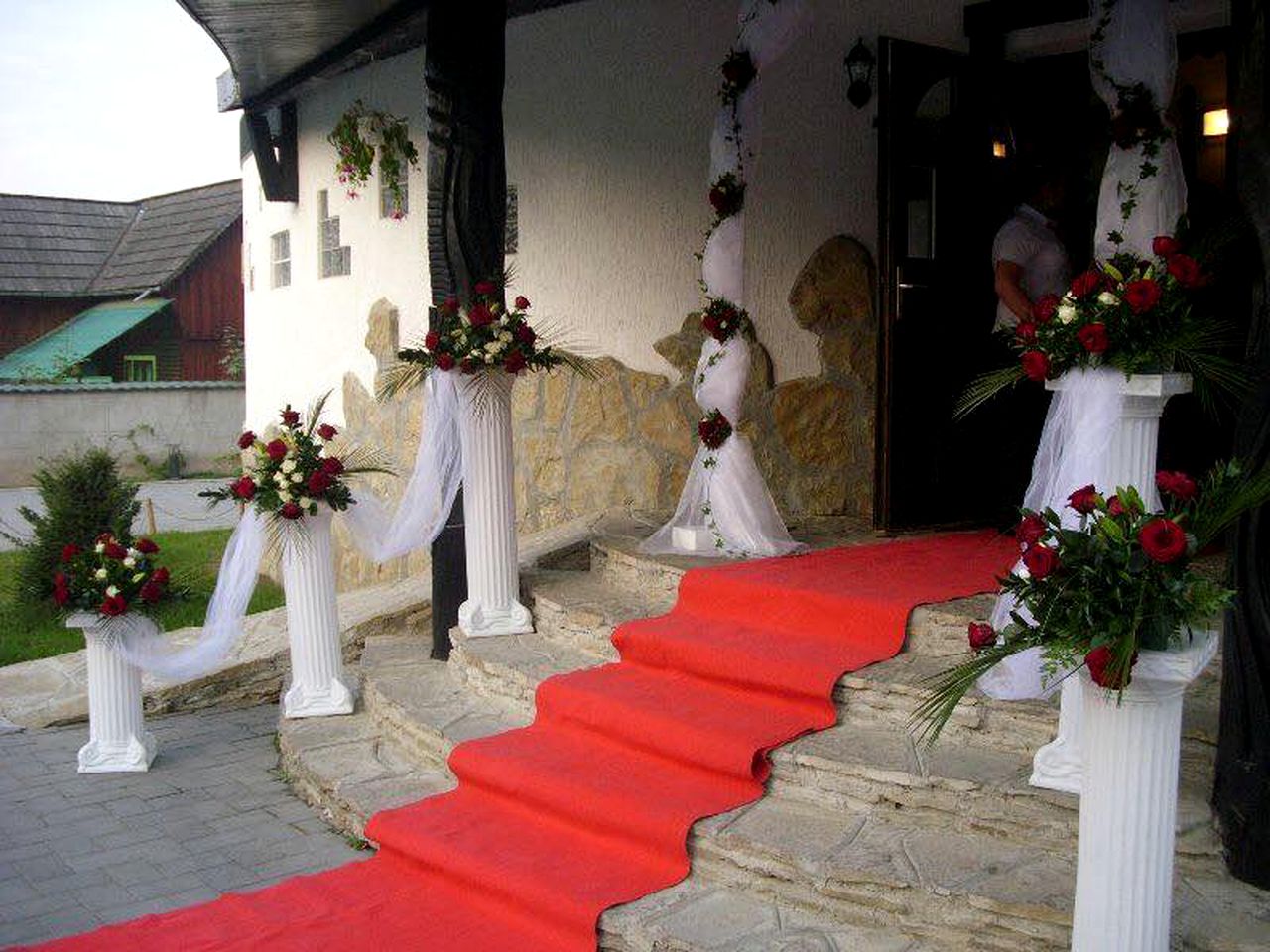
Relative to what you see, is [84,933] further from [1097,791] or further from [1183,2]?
[1183,2]

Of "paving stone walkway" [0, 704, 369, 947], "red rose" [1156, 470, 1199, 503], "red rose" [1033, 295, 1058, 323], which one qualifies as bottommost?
"paving stone walkway" [0, 704, 369, 947]

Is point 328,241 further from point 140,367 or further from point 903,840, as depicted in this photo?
point 140,367

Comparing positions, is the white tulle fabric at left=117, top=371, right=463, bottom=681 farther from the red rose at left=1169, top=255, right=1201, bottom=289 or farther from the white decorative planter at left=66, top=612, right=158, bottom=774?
the red rose at left=1169, top=255, right=1201, bottom=289

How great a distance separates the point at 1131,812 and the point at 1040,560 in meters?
0.69

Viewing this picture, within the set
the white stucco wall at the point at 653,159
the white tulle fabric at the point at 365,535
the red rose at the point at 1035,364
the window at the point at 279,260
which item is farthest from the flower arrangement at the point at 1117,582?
the window at the point at 279,260

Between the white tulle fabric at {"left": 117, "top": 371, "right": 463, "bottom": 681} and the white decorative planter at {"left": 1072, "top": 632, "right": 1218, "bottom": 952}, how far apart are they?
416cm

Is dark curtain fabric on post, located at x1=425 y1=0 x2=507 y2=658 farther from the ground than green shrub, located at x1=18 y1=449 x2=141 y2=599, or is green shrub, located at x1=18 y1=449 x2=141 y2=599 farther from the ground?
dark curtain fabric on post, located at x1=425 y1=0 x2=507 y2=658

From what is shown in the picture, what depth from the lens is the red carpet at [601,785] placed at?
4613 mm

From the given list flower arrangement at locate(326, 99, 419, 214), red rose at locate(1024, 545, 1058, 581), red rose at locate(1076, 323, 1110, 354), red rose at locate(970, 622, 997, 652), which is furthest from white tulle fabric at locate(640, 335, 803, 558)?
flower arrangement at locate(326, 99, 419, 214)

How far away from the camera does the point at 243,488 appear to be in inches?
260

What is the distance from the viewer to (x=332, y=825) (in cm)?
591

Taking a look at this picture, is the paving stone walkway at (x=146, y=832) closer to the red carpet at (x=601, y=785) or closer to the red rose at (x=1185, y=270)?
the red carpet at (x=601, y=785)

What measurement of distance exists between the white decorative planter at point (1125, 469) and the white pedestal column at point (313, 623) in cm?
370

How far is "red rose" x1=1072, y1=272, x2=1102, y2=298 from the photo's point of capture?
4.31 m
